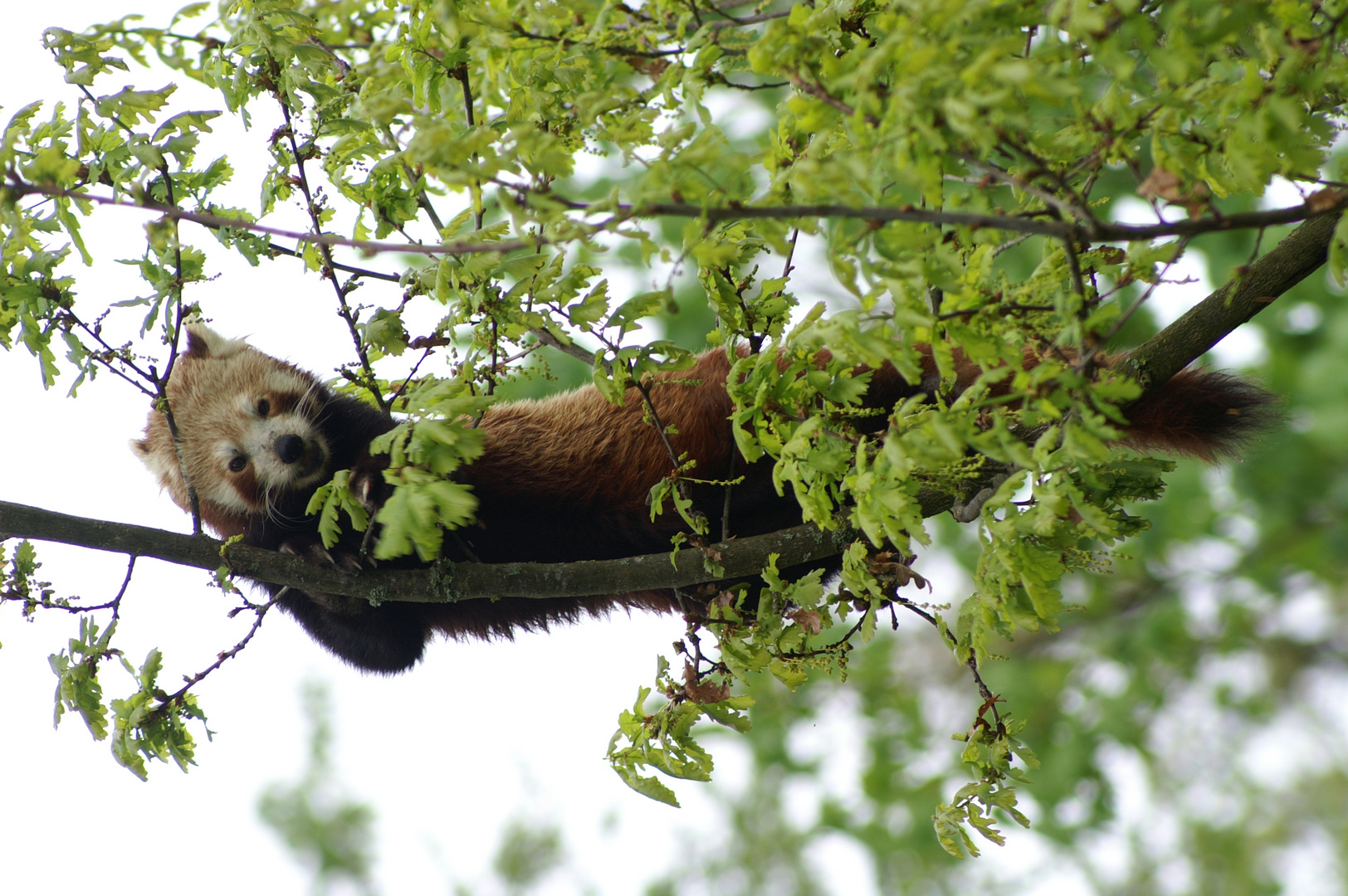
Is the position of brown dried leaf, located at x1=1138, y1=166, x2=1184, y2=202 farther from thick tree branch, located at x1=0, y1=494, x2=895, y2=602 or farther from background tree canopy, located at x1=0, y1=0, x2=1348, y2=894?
thick tree branch, located at x1=0, y1=494, x2=895, y2=602

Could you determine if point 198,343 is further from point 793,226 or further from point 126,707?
point 793,226

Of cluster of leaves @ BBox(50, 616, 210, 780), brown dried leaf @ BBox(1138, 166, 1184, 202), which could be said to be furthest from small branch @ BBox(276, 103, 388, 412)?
brown dried leaf @ BBox(1138, 166, 1184, 202)

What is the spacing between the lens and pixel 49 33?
2.57 meters

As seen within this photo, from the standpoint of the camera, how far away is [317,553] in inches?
134

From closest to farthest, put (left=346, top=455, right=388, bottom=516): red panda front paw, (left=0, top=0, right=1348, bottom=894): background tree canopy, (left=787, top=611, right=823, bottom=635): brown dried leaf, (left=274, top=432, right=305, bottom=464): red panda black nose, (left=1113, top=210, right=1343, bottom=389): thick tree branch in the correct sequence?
(left=0, top=0, right=1348, bottom=894): background tree canopy → (left=1113, top=210, right=1343, bottom=389): thick tree branch → (left=787, top=611, right=823, bottom=635): brown dried leaf → (left=346, top=455, right=388, bottom=516): red panda front paw → (left=274, top=432, right=305, bottom=464): red panda black nose

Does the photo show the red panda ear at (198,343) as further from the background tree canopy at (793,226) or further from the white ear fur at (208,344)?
→ the background tree canopy at (793,226)

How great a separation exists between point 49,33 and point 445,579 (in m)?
1.61

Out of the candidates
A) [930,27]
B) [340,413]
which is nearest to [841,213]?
[930,27]

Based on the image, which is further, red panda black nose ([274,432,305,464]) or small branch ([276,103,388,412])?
red panda black nose ([274,432,305,464])

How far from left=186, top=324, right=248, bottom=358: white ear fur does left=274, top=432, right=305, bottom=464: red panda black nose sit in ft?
2.89

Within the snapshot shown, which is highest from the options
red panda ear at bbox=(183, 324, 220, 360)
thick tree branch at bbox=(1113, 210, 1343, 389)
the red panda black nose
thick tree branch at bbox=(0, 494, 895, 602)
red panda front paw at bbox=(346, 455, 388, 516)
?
red panda ear at bbox=(183, 324, 220, 360)

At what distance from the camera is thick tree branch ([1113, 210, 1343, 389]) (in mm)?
2428

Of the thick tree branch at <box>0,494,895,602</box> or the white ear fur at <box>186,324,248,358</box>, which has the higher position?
the white ear fur at <box>186,324,248,358</box>

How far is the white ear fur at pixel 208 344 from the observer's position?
462 cm
